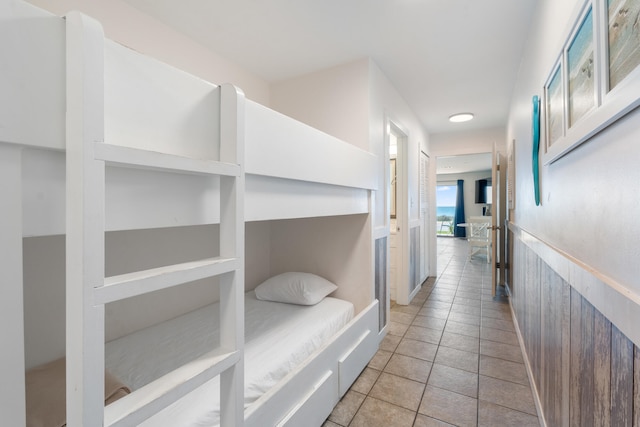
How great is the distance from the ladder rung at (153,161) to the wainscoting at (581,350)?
3.29 feet

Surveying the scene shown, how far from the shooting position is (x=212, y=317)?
1858mm

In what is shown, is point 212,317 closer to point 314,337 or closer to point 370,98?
point 314,337

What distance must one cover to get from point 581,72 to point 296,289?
1882 mm

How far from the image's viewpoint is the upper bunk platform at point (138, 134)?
1.69 ft

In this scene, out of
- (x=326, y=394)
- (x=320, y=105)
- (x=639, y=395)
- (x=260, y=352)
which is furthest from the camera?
(x=320, y=105)

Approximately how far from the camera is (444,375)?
196 centimetres

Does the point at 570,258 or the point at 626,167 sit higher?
the point at 626,167

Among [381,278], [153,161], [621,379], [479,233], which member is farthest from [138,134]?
[479,233]

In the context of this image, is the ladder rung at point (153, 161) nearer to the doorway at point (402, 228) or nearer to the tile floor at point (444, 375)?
the tile floor at point (444, 375)

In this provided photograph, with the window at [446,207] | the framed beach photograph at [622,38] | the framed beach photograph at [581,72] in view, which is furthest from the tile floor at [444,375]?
the window at [446,207]

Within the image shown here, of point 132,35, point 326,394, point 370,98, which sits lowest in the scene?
point 326,394

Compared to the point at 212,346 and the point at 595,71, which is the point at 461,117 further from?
the point at 212,346

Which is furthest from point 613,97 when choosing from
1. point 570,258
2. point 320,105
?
point 320,105

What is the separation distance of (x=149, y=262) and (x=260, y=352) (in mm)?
910
